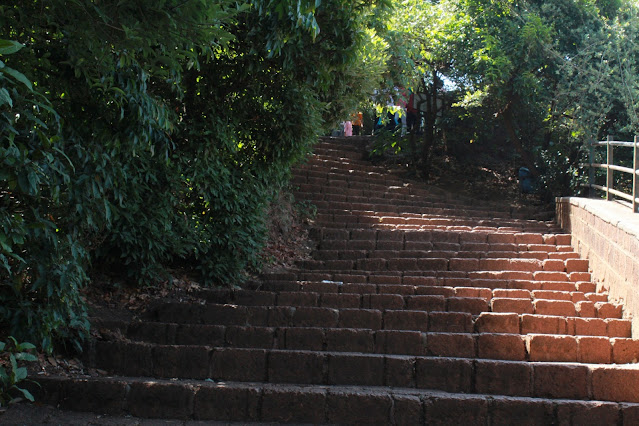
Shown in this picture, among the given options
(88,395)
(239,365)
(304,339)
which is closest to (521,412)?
(304,339)

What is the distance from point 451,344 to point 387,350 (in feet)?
1.67

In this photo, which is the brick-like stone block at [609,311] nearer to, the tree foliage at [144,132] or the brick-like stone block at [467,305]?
the brick-like stone block at [467,305]

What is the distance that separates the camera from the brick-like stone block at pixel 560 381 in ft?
16.0

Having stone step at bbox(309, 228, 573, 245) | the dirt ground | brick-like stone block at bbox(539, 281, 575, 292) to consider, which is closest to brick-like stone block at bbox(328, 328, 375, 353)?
the dirt ground

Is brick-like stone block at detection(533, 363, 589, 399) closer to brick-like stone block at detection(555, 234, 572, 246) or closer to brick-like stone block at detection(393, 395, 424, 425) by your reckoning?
brick-like stone block at detection(393, 395, 424, 425)

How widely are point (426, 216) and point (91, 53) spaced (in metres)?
8.42

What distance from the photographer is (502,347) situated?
18.1 ft

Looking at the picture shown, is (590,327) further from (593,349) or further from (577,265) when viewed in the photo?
(577,265)

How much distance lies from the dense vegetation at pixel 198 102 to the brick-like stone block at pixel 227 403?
122 centimetres

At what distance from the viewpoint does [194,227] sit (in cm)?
750

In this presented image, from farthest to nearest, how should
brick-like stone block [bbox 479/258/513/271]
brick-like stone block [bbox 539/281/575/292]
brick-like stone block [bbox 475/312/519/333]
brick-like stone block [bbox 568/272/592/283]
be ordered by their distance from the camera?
brick-like stone block [bbox 479/258/513/271] < brick-like stone block [bbox 568/272/592/283] < brick-like stone block [bbox 539/281/575/292] < brick-like stone block [bbox 475/312/519/333]

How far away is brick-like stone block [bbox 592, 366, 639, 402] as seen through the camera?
4816 millimetres

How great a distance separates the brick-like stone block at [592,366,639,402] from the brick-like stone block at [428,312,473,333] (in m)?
1.34

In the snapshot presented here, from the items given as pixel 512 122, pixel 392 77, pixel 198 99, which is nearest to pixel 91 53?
pixel 198 99
